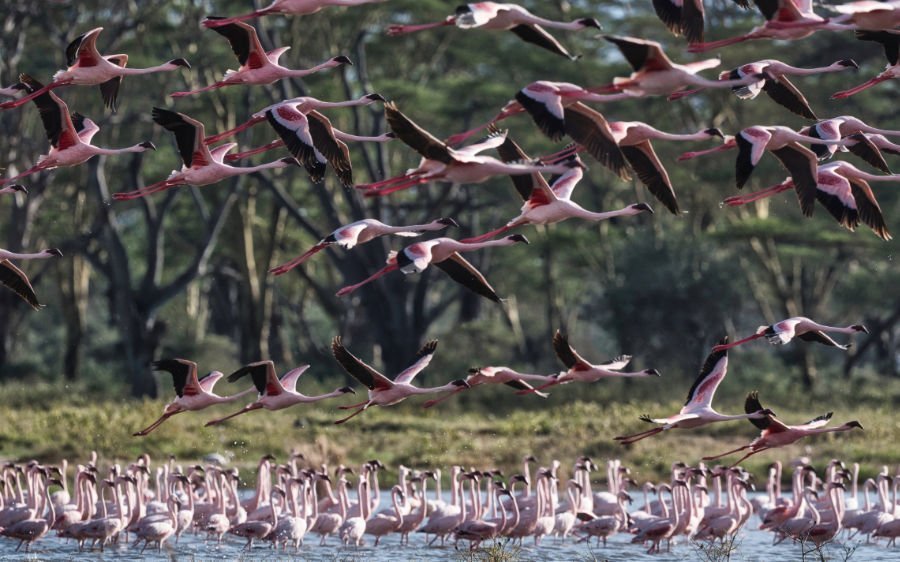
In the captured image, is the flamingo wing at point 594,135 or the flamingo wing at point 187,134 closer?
the flamingo wing at point 594,135

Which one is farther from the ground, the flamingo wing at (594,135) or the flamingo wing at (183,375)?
the flamingo wing at (594,135)

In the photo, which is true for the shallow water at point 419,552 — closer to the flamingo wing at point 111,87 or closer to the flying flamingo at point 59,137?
the flying flamingo at point 59,137

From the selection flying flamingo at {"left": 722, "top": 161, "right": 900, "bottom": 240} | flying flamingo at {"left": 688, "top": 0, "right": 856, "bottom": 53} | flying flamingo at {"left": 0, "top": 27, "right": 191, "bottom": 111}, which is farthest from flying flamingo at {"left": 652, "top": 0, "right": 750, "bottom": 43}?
flying flamingo at {"left": 0, "top": 27, "right": 191, "bottom": 111}

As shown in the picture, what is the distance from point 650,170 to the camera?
33.3 feet

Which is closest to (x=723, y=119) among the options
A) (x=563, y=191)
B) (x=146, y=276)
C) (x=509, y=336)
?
(x=509, y=336)

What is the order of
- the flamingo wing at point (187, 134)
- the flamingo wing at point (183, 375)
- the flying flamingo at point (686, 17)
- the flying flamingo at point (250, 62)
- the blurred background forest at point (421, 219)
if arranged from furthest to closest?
the blurred background forest at point (421, 219), the flamingo wing at point (183, 375), the flying flamingo at point (250, 62), the flamingo wing at point (187, 134), the flying flamingo at point (686, 17)

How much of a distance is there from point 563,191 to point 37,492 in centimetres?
749

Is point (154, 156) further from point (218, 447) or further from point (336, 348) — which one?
point (336, 348)

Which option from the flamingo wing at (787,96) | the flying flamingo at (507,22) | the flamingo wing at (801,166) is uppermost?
the flying flamingo at (507,22)

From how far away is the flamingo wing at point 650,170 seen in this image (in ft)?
32.1

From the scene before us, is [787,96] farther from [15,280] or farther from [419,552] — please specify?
[419,552]

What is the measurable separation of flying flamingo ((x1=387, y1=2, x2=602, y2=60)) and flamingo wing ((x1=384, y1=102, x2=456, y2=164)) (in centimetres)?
58

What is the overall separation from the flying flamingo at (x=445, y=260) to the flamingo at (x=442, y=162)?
0.47 meters

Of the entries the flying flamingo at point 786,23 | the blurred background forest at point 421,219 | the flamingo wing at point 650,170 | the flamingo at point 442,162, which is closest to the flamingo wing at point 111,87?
the flamingo at point 442,162
